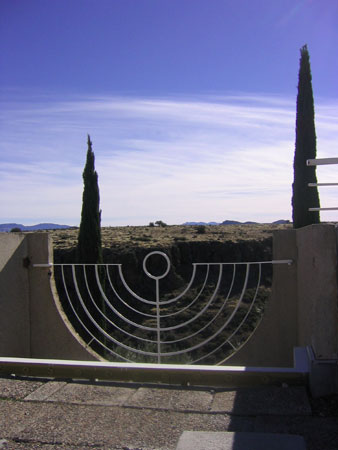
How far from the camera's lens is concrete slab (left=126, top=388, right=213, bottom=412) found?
93.9 inches

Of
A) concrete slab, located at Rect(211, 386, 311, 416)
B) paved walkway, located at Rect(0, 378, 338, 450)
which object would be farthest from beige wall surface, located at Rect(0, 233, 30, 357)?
concrete slab, located at Rect(211, 386, 311, 416)

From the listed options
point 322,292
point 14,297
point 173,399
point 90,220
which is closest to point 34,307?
point 14,297

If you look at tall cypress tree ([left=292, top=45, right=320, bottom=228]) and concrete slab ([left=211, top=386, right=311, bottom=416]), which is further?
tall cypress tree ([left=292, top=45, right=320, bottom=228])

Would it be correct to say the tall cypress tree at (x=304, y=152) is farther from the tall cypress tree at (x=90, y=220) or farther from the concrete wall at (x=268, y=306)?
the concrete wall at (x=268, y=306)

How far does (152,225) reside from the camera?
41.7 m

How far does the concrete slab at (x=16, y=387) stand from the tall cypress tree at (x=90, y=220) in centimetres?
1039

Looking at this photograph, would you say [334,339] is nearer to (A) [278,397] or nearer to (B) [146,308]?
(A) [278,397]

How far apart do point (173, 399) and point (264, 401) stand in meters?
0.46

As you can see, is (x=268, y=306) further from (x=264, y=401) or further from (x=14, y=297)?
(x=14, y=297)

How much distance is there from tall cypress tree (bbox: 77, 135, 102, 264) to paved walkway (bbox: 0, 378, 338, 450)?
10.7 meters

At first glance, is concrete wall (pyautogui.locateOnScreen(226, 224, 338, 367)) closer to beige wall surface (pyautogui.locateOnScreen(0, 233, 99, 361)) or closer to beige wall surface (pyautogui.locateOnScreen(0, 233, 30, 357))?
beige wall surface (pyautogui.locateOnScreen(0, 233, 99, 361))

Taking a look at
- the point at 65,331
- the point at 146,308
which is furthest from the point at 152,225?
the point at 65,331

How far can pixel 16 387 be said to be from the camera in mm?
2699

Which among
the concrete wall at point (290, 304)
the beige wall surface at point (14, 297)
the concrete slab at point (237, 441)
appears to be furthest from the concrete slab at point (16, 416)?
the concrete wall at point (290, 304)
